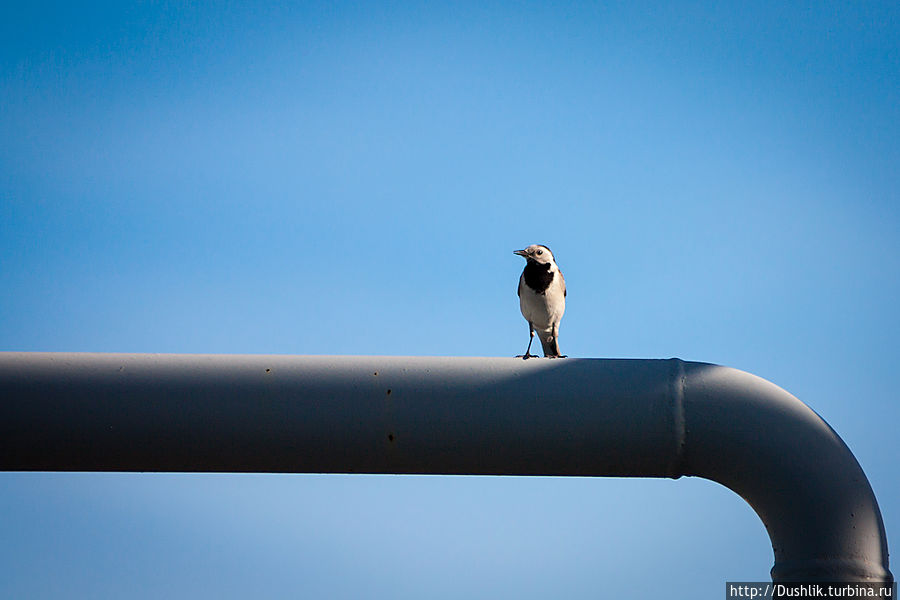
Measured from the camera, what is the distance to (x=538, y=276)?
725 cm

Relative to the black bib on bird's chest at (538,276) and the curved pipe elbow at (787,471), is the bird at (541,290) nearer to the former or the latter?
the black bib on bird's chest at (538,276)

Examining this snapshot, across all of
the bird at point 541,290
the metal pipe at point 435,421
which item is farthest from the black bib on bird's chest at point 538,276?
the metal pipe at point 435,421

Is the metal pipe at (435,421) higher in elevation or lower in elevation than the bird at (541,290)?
lower

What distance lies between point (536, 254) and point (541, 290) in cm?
35

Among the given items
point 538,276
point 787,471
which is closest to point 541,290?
point 538,276

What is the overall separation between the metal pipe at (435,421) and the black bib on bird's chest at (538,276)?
4103 millimetres

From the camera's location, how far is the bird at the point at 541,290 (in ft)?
23.7

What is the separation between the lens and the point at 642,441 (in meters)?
2.96

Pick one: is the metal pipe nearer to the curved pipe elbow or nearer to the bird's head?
the curved pipe elbow

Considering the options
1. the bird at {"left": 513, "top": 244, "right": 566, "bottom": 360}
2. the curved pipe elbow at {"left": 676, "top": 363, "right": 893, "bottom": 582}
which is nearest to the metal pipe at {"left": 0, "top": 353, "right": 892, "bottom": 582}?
the curved pipe elbow at {"left": 676, "top": 363, "right": 893, "bottom": 582}

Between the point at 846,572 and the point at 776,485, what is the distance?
35cm

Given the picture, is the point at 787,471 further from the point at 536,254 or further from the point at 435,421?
the point at 536,254

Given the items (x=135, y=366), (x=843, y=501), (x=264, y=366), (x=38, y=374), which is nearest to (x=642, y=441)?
(x=843, y=501)

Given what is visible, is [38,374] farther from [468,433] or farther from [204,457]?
[468,433]
